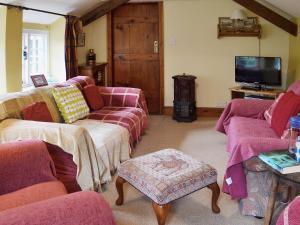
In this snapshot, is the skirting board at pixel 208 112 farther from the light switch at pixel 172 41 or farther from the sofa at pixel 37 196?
the sofa at pixel 37 196

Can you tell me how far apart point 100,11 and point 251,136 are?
3745 mm

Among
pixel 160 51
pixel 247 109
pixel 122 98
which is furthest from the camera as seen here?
pixel 160 51

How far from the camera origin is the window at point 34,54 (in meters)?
4.35

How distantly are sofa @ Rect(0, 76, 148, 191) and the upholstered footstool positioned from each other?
0.29m

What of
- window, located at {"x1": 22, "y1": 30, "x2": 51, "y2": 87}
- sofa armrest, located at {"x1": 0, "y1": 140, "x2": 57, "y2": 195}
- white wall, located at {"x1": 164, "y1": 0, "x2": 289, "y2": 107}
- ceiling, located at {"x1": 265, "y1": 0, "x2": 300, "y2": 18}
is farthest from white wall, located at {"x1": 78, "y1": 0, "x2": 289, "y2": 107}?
sofa armrest, located at {"x1": 0, "y1": 140, "x2": 57, "y2": 195}

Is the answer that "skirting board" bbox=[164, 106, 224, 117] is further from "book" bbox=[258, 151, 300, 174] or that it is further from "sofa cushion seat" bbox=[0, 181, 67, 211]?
"sofa cushion seat" bbox=[0, 181, 67, 211]

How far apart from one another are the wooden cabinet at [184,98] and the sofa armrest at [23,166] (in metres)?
3.56

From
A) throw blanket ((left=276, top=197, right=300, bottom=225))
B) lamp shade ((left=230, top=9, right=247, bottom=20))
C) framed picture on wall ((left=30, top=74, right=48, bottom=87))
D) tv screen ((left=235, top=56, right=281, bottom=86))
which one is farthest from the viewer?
lamp shade ((left=230, top=9, right=247, bottom=20))

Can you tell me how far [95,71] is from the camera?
17.7 feet

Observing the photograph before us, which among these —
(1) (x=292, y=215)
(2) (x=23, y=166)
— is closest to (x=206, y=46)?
(2) (x=23, y=166)

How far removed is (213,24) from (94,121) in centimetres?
294

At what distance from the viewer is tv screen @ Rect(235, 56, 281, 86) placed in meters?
4.86

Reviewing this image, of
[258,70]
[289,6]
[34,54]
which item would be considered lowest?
[258,70]

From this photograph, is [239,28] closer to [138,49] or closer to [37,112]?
[138,49]
